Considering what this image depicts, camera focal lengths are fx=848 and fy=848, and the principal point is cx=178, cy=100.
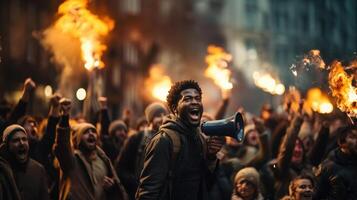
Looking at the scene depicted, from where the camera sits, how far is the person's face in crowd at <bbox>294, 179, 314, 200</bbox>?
869 centimetres

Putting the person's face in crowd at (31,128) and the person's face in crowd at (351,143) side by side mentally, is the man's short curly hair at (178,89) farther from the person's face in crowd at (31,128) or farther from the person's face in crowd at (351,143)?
the person's face in crowd at (31,128)

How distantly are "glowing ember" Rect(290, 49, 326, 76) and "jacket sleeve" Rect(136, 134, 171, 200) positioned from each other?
3283 millimetres

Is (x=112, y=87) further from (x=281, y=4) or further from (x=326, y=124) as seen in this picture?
(x=281, y=4)

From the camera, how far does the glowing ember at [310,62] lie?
9948mm

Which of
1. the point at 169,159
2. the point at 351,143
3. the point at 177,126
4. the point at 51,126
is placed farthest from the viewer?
the point at 51,126

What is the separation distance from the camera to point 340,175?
28.8ft

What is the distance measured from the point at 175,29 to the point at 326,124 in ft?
108

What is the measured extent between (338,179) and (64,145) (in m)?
2.92

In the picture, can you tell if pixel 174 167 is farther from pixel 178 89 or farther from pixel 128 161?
pixel 128 161

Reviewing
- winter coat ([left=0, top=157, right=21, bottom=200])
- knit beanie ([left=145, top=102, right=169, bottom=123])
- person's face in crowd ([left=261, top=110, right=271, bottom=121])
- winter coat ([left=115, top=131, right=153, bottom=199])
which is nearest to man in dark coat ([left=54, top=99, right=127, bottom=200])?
winter coat ([left=115, top=131, right=153, bottom=199])

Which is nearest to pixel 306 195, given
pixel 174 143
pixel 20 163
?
pixel 174 143

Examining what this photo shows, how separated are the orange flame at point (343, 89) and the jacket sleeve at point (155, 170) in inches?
96.1

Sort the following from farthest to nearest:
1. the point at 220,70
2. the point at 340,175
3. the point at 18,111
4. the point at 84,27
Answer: the point at 220,70, the point at 84,27, the point at 18,111, the point at 340,175

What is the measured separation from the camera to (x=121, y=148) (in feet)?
37.6
